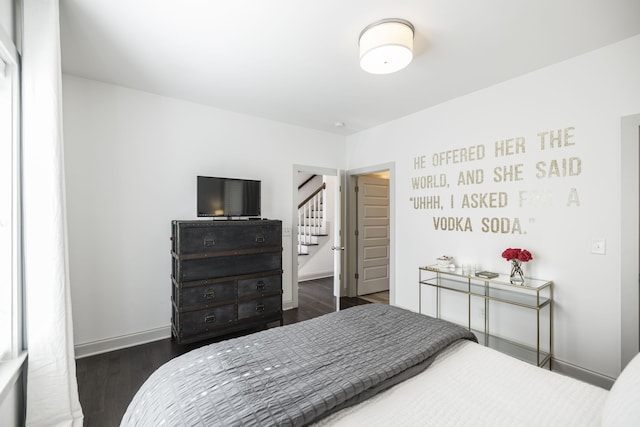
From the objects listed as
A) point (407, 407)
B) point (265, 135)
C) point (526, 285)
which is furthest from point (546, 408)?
point (265, 135)

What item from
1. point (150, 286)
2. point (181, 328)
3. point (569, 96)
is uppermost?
point (569, 96)

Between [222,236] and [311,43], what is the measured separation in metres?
1.94

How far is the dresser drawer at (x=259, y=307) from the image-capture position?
3.03 metres

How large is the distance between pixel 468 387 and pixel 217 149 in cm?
330

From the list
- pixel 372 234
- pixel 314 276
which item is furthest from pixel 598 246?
pixel 314 276

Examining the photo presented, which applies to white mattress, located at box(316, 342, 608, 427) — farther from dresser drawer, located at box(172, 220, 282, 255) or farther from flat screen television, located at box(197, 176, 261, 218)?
flat screen television, located at box(197, 176, 261, 218)

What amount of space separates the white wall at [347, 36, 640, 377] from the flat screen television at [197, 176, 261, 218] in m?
2.24

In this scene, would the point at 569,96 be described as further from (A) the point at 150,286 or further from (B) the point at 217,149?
(A) the point at 150,286

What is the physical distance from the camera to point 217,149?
346 cm

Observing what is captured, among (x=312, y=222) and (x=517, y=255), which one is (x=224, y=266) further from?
(x=312, y=222)

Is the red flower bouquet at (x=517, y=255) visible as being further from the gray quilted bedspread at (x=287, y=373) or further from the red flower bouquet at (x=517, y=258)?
the gray quilted bedspread at (x=287, y=373)

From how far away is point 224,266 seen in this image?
2.92 metres

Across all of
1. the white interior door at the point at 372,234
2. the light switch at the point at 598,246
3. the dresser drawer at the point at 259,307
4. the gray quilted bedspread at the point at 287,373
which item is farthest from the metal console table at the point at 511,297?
the dresser drawer at the point at 259,307

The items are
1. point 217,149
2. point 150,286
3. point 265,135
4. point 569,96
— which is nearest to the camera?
point 569,96
